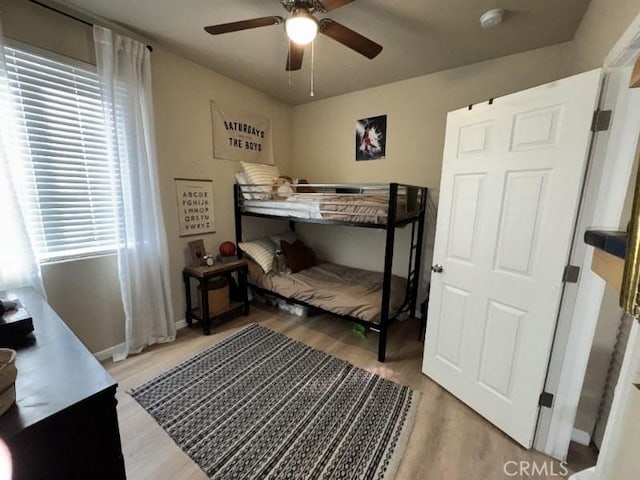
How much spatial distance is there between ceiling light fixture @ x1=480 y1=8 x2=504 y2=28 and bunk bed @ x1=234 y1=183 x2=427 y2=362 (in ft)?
3.86

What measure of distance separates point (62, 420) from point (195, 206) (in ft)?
7.23

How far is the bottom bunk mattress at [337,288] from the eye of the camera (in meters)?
2.33

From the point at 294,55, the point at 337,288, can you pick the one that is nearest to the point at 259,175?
the point at 294,55

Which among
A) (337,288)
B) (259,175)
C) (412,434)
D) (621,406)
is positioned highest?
(259,175)

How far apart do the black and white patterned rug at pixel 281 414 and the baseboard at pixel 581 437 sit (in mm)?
843

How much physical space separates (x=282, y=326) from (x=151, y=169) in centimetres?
189

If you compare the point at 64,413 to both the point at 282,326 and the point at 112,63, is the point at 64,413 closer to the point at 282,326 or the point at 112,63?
the point at 282,326

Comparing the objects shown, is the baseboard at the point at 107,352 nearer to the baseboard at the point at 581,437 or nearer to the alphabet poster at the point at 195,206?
the alphabet poster at the point at 195,206

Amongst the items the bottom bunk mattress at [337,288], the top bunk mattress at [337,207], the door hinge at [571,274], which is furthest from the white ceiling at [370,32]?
the bottom bunk mattress at [337,288]

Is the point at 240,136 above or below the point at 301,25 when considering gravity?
below

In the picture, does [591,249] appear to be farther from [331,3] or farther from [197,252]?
[197,252]

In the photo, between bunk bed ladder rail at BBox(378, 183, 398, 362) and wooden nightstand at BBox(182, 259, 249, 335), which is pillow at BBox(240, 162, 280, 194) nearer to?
wooden nightstand at BBox(182, 259, 249, 335)

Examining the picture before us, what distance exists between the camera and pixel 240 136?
297 cm

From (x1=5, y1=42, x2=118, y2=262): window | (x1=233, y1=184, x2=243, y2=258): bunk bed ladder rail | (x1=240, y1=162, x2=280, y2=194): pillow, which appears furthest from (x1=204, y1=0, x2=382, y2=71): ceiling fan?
(x1=233, y1=184, x2=243, y2=258): bunk bed ladder rail
